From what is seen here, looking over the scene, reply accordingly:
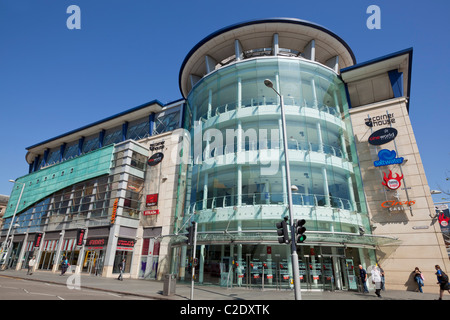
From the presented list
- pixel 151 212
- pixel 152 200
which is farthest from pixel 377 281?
pixel 152 200

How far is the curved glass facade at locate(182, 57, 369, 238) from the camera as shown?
20.8 metres

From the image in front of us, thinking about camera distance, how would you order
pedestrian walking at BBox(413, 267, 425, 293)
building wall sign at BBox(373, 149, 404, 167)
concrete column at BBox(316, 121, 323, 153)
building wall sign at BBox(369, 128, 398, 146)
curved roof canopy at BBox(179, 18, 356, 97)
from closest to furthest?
pedestrian walking at BBox(413, 267, 425, 293) → concrete column at BBox(316, 121, 323, 153) → building wall sign at BBox(373, 149, 404, 167) → building wall sign at BBox(369, 128, 398, 146) → curved roof canopy at BBox(179, 18, 356, 97)

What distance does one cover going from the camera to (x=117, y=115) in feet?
126

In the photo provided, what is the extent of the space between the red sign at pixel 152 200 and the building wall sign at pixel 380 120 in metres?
24.9

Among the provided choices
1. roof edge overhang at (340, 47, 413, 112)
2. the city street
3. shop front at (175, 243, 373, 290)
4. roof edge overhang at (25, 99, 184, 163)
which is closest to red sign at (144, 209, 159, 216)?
shop front at (175, 243, 373, 290)

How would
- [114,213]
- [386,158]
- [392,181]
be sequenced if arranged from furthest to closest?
[114,213] → [386,158] → [392,181]

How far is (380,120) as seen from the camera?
2594 cm

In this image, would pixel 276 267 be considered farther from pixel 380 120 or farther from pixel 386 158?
pixel 380 120

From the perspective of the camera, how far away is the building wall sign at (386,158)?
23578 millimetres

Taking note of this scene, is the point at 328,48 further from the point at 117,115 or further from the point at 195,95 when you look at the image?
the point at 117,115

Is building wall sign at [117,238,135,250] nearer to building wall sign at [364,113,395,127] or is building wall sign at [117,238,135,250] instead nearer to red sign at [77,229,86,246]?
red sign at [77,229,86,246]

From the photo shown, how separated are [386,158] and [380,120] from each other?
14.1ft

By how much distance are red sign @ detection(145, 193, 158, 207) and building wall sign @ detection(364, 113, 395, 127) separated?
2490 centimetres

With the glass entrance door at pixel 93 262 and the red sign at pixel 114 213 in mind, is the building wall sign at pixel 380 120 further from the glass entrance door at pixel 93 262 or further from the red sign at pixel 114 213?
the glass entrance door at pixel 93 262
